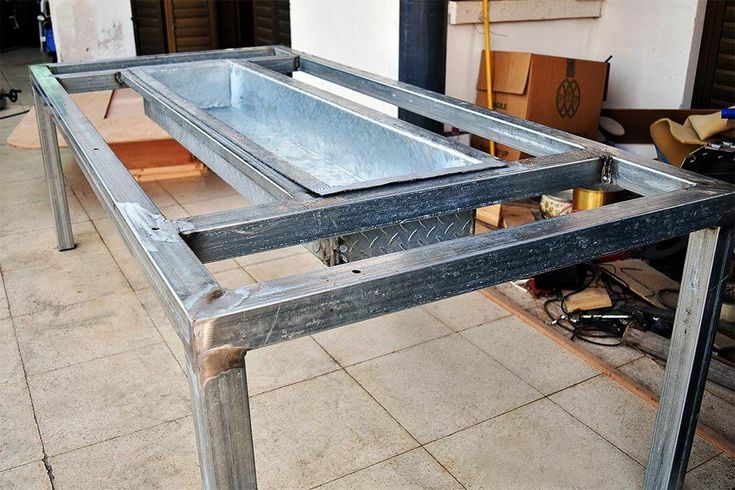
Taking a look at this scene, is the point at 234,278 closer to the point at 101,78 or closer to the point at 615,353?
the point at 101,78

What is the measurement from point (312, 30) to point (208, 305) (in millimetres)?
4030

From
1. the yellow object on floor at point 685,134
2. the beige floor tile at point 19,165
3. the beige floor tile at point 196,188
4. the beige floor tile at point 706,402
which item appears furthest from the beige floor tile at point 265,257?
the beige floor tile at point 19,165

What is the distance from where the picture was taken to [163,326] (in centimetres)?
293

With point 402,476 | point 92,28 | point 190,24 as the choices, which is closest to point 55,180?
point 402,476

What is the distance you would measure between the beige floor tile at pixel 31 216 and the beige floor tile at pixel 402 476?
2.60 meters

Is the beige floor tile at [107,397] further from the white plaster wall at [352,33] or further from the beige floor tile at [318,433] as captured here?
the white plaster wall at [352,33]

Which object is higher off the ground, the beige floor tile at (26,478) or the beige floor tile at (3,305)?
the beige floor tile at (3,305)

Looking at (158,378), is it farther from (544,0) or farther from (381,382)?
(544,0)

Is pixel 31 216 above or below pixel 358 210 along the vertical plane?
below

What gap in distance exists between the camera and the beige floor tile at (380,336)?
107 inches

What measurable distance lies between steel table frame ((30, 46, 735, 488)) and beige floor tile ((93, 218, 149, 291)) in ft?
3.91

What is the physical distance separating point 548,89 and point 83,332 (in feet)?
8.65

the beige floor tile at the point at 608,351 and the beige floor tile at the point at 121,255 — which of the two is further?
the beige floor tile at the point at 121,255

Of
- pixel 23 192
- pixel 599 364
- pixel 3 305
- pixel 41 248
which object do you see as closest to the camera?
pixel 599 364
